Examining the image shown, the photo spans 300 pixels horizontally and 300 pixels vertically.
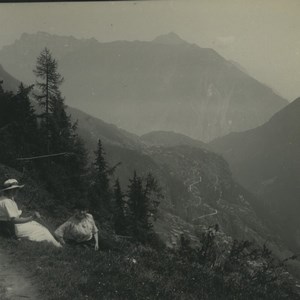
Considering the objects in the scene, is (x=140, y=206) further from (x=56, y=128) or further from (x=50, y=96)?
(x=50, y=96)

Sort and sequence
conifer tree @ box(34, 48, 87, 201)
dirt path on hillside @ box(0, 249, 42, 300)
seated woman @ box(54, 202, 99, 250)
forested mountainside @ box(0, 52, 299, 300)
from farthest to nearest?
conifer tree @ box(34, 48, 87, 201) < seated woman @ box(54, 202, 99, 250) < forested mountainside @ box(0, 52, 299, 300) < dirt path on hillside @ box(0, 249, 42, 300)

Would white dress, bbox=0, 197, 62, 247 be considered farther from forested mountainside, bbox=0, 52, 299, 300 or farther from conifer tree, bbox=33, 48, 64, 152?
conifer tree, bbox=33, 48, 64, 152

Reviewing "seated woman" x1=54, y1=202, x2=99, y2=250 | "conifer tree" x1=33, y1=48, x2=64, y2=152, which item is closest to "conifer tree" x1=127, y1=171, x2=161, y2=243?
"conifer tree" x1=33, y1=48, x2=64, y2=152

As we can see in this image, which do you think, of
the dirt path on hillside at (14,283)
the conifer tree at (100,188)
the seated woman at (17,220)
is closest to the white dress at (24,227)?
the seated woman at (17,220)

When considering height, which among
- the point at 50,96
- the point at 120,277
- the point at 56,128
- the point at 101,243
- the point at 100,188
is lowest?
the point at 100,188

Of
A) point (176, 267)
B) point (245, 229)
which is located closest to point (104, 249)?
point (176, 267)

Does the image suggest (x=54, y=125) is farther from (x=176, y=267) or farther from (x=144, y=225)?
(x=176, y=267)

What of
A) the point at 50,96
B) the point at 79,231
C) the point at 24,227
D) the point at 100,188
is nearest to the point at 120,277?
the point at 79,231

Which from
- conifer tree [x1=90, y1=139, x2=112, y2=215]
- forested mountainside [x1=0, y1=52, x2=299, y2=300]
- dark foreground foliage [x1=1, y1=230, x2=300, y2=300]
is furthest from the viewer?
conifer tree [x1=90, y1=139, x2=112, y2=215]
